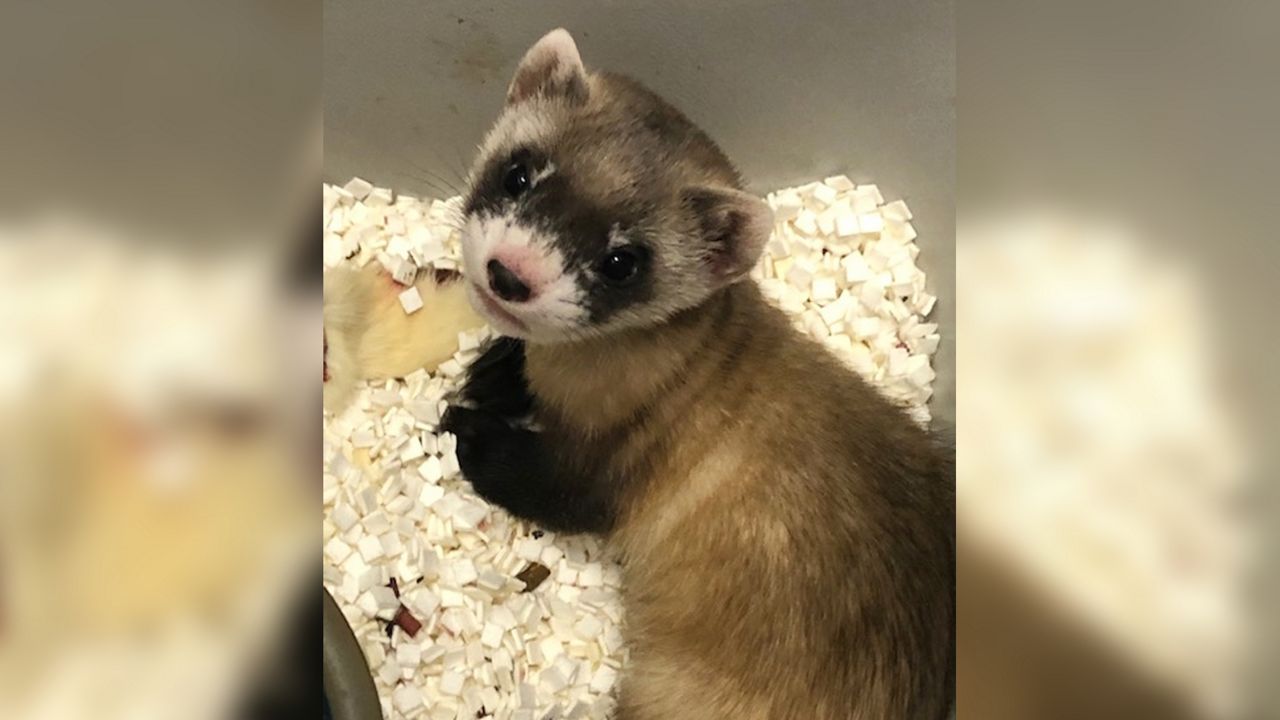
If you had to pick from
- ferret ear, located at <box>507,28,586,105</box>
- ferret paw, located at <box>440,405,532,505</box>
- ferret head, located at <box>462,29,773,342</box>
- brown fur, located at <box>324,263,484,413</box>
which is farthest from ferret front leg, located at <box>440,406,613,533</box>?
ferret ear, located at <box>507,28,586,105</box>

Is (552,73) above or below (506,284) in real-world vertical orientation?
above

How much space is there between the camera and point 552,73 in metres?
1.28

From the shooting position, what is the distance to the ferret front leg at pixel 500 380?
5.19 feet

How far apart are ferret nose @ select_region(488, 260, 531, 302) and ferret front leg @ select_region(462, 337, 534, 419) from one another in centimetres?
43

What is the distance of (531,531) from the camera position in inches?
61.6

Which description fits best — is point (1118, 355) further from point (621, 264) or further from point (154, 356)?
point (621, 264)

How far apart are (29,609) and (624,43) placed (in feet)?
4.57

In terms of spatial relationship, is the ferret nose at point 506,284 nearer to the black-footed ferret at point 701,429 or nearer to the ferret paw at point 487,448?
the black-footed ferret at point 701,429

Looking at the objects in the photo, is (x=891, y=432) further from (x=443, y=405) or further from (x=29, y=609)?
(x=29, y=609)

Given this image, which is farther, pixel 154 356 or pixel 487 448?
pixel 487 448

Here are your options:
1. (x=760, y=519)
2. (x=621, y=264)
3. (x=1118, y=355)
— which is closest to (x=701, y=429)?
(x=760, y=519)

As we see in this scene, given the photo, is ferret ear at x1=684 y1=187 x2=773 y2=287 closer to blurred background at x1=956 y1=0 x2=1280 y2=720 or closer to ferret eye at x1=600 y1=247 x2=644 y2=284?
ferret eye at x1=600 y1=247 x2=644 y2=284

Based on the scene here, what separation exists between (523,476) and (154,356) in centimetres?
114

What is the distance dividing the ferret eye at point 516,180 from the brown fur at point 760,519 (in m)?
0.24
